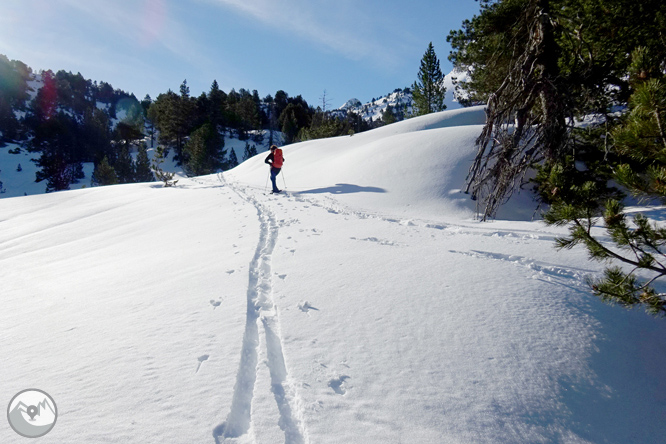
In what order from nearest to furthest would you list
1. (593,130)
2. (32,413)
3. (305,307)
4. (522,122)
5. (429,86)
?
(32,413) → (305,307) → (522,122) → (593,130) → (429,86)

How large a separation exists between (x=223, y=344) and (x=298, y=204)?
696 cm

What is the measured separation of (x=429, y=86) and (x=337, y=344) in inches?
1450

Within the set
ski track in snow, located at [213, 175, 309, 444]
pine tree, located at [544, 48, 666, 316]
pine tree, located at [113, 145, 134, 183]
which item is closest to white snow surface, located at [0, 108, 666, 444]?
ski track in snow, located at [213, 175, 309, 444]

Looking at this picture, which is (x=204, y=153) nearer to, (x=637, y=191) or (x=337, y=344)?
(x=337, y=344)

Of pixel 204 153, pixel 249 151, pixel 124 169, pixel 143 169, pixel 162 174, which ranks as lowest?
pixel 162 174

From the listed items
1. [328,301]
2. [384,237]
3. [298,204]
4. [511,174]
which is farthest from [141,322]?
[298,204]

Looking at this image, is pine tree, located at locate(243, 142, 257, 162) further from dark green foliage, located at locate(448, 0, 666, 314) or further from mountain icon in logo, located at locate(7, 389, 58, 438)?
mountain icon in logo, located at locate(7, 389, 58, 438)

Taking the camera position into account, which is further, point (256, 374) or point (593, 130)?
point (593, 130)

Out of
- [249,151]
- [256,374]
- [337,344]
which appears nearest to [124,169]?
[249,151]

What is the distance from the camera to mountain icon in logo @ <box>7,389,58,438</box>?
5.65 feet

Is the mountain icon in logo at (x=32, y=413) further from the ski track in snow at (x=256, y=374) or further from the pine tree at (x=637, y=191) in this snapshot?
the pine tree at (x=637, y=191)

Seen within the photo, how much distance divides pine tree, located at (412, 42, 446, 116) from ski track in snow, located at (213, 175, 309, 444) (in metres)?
35.3

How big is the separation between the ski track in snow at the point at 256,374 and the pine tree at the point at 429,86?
3531 cm

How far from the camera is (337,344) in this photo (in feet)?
8.00
